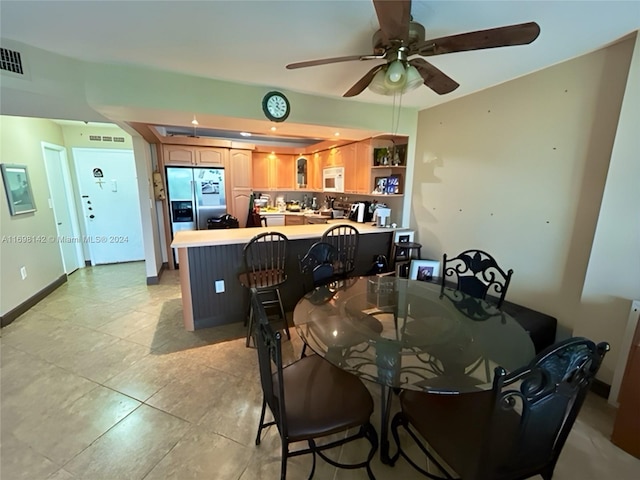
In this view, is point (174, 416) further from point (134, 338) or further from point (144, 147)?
point (144, 147)

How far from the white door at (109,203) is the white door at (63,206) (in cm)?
18

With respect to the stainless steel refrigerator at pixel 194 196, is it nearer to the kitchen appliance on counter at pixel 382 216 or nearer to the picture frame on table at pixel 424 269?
the kitchen appliance on counter at pixel 382 216

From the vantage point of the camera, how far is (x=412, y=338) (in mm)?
1584

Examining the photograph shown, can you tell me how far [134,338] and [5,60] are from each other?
92.4 inches

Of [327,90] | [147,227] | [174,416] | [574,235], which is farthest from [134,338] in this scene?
[574,235]

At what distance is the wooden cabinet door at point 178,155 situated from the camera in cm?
461

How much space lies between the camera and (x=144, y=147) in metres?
4.03

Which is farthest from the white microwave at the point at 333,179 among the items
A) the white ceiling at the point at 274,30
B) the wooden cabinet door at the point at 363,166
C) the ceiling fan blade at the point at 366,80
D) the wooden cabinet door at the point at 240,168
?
the ceiling fan blade at the point at 366,80

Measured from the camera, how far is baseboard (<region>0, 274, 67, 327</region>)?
9.65 feet

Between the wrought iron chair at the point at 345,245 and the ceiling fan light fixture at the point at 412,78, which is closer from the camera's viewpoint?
the ceiling fan light fixture at the point at 412,78

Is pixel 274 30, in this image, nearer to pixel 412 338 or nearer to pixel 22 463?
pixel 412 338

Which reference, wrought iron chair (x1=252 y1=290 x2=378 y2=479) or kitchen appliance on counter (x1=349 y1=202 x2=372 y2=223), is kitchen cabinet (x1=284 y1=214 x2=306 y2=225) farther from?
wrought iron chair (x1=252 y1=290 x2=378 y2=479)

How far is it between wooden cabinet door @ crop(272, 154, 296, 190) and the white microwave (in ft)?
3.55

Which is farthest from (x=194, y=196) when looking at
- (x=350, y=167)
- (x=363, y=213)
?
(x=363, y=213)
